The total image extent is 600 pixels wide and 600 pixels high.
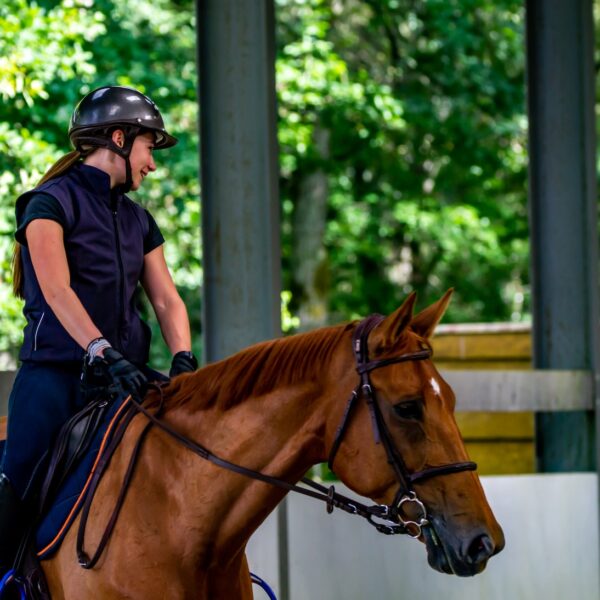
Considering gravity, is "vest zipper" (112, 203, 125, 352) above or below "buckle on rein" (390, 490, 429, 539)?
above

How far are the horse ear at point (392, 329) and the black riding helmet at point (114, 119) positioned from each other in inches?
41.0

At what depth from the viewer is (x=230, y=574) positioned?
310 centimetres

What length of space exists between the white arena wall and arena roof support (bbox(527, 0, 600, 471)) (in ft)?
1.43

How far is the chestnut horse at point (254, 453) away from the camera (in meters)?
2.86

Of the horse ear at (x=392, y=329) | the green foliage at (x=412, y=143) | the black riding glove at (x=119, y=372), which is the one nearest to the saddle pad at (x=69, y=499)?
the black riding glove at (x=119, y=372)

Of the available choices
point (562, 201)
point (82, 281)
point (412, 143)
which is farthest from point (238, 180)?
point (412, 143)

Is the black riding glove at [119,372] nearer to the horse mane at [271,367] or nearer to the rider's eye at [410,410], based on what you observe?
the horse mane at [271,367]

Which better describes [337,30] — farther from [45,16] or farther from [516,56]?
[45,16]

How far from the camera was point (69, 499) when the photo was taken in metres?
3.17

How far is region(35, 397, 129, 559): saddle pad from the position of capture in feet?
10.3

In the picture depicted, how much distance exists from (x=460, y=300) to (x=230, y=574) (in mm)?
14126

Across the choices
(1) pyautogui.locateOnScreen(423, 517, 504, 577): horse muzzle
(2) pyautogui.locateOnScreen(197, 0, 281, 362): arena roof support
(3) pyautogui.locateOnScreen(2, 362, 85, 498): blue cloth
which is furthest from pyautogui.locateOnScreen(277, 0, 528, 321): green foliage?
(1) pyautogui.locateOnScreen(423, 517, 504, 577): horse muzzle

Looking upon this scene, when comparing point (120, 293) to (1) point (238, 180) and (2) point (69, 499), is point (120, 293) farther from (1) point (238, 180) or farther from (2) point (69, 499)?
(1) point (238, 180)

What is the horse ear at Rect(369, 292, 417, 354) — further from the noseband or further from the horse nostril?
the horse nostril
